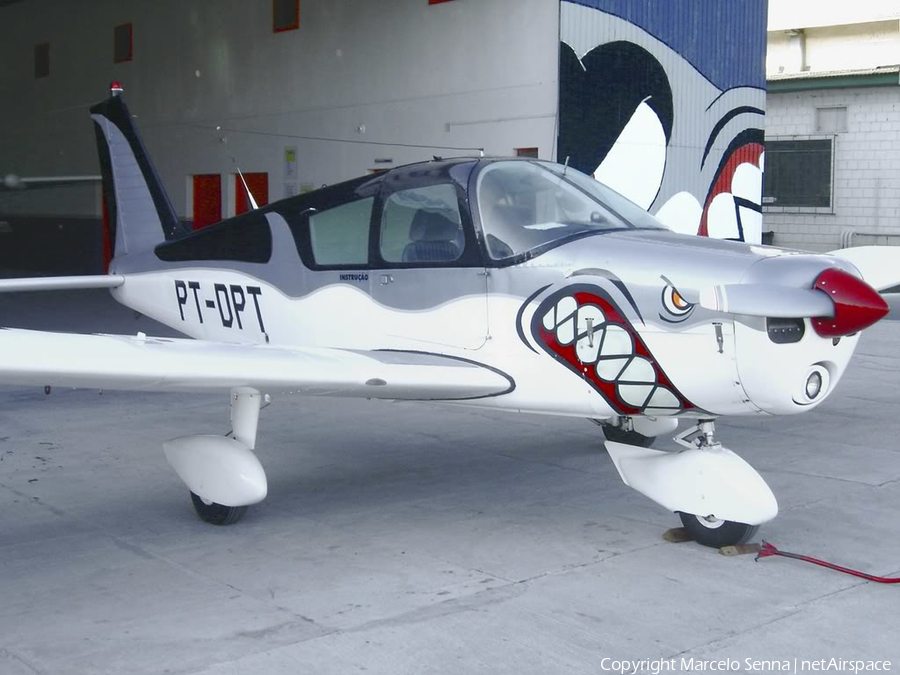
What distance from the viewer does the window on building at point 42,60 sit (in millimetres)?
24203

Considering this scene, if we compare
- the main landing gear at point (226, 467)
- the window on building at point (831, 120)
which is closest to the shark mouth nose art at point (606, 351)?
the main landing gear at point (226, 467)

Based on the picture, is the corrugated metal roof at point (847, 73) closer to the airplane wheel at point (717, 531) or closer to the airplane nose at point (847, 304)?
the airplane wheel at point (717, 531)

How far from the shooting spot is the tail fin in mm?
7906

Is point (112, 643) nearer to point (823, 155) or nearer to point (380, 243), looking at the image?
point (380, 243)

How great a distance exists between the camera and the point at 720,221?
51.6 feet

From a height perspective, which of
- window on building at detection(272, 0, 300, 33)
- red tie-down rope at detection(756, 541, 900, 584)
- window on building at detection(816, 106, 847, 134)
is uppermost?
window on building at detection(272, 0, 300, 33)

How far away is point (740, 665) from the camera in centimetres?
370

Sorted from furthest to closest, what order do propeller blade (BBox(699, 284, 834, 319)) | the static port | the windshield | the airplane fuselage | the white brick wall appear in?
the white brick wall → the windshield → the airplane fuselage → the static port → propeller blade (BBox(699, 284, 834, 319))

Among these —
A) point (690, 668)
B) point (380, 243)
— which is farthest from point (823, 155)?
point (690, 668)

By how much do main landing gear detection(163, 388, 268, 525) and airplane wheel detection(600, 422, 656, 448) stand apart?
235 cm

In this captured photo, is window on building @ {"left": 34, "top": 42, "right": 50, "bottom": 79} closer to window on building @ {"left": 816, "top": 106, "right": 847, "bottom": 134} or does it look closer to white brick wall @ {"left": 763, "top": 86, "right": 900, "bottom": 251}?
white brick wall @ {"left": 763, "top": 86, "right": 900, "bottom": 251}

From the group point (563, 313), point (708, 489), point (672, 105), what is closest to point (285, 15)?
point (672, 105)

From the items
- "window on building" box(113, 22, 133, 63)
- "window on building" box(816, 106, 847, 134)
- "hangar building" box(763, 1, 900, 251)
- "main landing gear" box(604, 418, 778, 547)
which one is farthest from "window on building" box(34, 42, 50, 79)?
"main landing gear" box(604, 418, 778, 547)

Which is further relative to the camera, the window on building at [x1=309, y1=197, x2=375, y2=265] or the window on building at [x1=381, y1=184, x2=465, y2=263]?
the window on building at [x1=309, y1=197, x2=375, y2=265]
